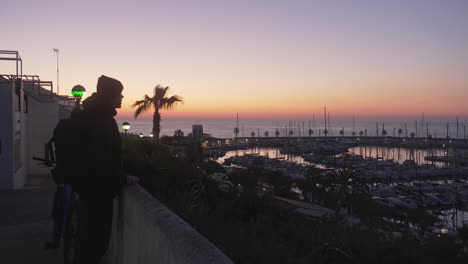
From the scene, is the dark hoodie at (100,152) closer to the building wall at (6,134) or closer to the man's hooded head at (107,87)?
the man's hooded head at (107,87)

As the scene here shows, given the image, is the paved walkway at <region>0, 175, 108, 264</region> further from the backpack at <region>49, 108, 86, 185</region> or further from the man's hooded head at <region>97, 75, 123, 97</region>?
the man's hooded head at <region>97, 75, 123, 97</region>

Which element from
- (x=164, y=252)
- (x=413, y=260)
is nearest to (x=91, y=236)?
(x=164, y=252)

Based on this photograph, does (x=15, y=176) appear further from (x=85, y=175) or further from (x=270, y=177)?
(x=270, y=177)

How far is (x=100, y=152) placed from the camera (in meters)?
3.31

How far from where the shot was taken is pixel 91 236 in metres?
3.48

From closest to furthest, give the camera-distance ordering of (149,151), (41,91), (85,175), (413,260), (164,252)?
1. (164,252)
2. (85,175)
3. (413,260)
4. (149,151)
5. (41,91)

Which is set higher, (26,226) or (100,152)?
(100,152)

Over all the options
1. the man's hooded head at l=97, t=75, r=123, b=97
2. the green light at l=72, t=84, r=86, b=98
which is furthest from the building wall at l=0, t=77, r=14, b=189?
the man's hooded head at l=97, t=75, r=123, b=97

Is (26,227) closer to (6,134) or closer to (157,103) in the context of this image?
(6,134)

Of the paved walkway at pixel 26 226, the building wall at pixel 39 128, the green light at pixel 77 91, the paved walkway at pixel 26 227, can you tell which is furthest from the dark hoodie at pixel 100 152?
the building wall at pixel 39 128

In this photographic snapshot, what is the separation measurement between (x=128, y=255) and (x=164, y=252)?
1372 mm

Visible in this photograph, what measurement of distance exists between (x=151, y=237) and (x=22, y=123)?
1577cm

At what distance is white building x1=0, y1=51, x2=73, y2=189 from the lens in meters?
13.0

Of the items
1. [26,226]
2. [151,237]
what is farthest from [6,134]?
[151,237]
